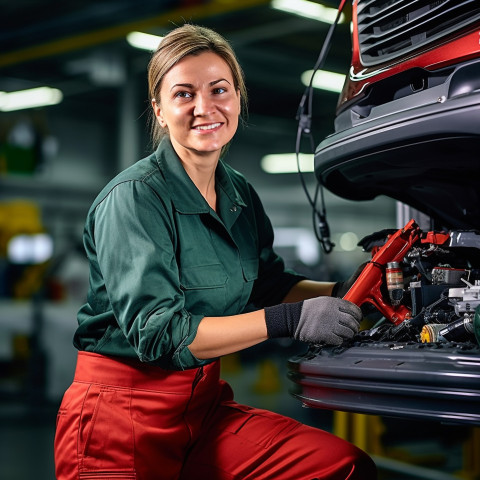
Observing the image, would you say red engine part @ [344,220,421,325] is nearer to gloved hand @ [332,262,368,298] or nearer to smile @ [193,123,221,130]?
gloved hand @ [332,262,368,298]

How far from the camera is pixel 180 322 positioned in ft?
4.91

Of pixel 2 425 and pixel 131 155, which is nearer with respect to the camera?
pixel 2 425

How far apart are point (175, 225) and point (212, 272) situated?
148 mm

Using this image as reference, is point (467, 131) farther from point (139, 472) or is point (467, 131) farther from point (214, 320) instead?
point (139, 472)

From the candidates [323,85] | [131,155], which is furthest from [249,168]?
[131,155]

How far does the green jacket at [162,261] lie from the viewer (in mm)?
1503

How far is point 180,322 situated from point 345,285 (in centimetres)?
57

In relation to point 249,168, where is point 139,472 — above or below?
below

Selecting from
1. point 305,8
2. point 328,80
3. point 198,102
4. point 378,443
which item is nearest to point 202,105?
point 198,102

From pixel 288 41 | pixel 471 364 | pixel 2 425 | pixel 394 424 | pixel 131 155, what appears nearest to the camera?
pixel 471 364

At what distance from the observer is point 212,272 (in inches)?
67.1

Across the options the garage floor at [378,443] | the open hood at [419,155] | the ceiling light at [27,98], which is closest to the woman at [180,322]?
the open hood at [419,155]

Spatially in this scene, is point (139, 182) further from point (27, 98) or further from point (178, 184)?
point (27, 98)

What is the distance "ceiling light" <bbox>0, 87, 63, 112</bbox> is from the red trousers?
1038 cm
